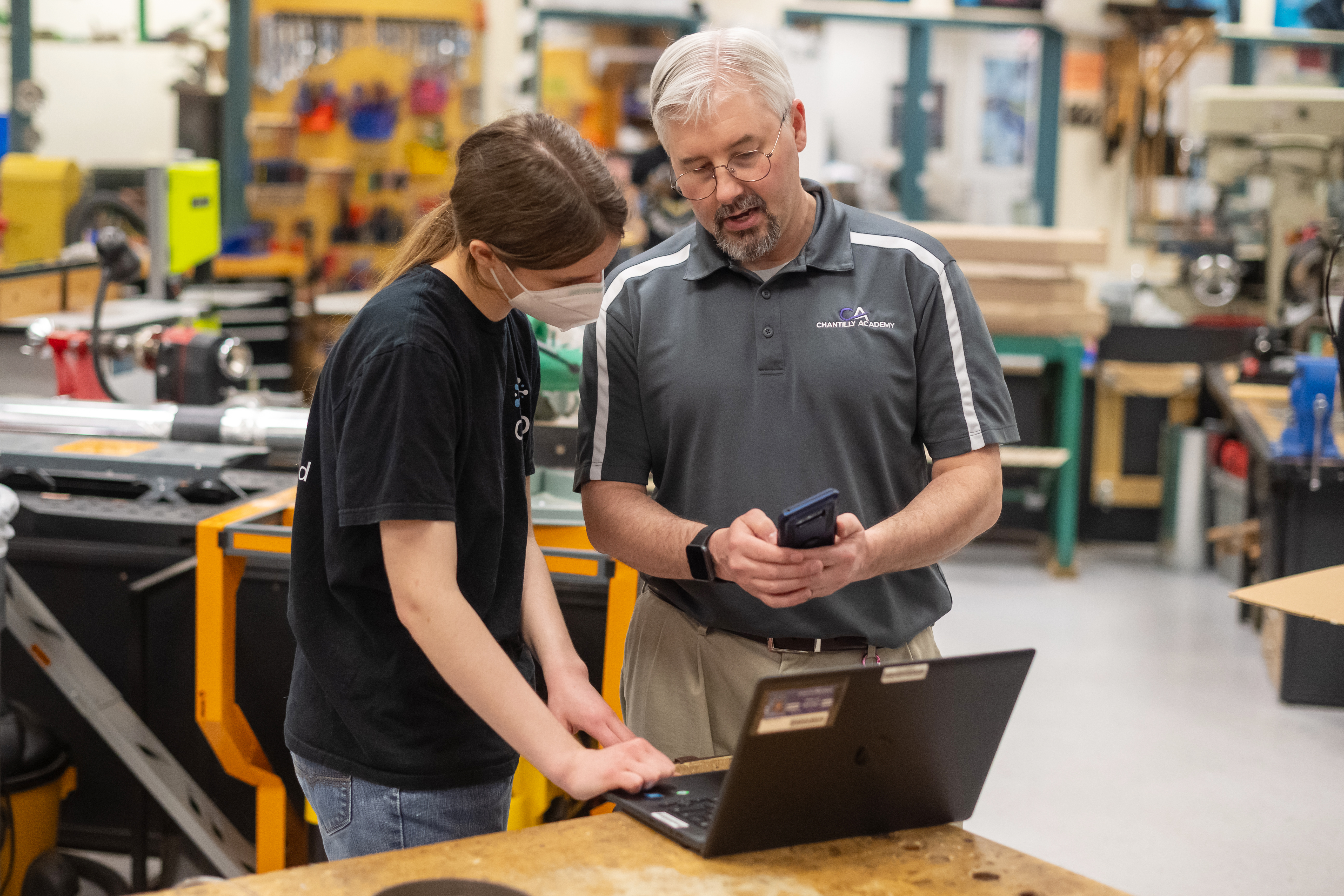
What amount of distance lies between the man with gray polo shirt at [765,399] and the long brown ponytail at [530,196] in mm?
318

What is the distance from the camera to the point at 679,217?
5582 millimetres

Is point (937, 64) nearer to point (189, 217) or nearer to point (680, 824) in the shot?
point (189, 217)

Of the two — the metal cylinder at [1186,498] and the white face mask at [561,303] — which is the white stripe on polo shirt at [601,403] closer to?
the white face mask at [561,303]

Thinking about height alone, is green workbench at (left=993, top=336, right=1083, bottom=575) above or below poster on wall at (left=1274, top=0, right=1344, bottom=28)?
below

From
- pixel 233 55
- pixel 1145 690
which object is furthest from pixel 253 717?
pixel 233 55

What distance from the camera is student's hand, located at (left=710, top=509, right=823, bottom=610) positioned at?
1418 millimetres

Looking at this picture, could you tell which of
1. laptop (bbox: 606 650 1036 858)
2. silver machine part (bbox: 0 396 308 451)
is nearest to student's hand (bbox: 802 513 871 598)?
laptop (bbox: 606 650 1036 858)

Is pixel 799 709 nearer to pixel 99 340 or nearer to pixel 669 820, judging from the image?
pixel 669 820

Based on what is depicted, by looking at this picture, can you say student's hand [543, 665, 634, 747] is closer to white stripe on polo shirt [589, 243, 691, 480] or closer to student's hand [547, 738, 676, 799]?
student's hand [547, 738, 676, 799]

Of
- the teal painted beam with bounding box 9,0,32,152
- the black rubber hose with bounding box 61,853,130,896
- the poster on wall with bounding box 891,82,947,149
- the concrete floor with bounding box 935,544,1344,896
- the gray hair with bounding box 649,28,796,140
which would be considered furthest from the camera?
the poster on wall with bounding box 891,82,947,149

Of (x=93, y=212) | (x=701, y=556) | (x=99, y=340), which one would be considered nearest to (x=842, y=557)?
(x=701, y=556)

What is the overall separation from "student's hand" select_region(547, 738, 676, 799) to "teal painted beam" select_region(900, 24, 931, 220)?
20.9ft

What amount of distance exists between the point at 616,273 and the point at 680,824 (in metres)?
0.82

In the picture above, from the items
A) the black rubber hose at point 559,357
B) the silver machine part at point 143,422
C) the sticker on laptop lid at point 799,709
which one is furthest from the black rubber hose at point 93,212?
the sticker on laptop lid at point 799,709
